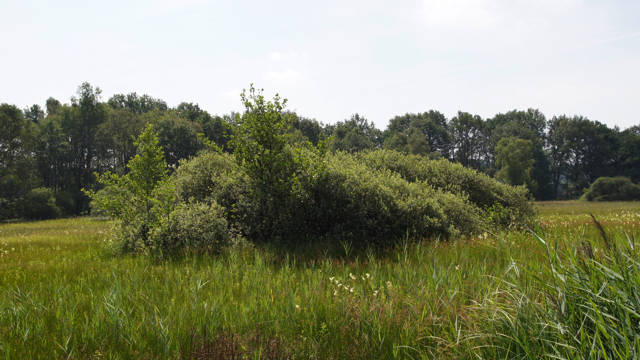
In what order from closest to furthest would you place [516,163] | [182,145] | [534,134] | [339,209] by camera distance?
[339,209]
[182,145]
[516,163]
[534,134]

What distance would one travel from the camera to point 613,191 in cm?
5478

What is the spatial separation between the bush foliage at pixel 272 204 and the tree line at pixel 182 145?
1094 millimetres

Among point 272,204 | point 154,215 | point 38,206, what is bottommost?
point 38,206

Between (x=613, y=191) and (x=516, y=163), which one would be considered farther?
(x=516, y=163)

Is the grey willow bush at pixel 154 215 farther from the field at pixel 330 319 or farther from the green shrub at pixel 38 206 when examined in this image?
the green shrub at pixel 38 206

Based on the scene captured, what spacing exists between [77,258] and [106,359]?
762 centimetres

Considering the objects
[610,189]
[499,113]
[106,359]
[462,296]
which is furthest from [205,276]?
[499,113]

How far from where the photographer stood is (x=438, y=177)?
48.0 feet

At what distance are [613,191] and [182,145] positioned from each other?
7180cm

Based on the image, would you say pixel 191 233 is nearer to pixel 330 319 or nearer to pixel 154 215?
pixel 154 215

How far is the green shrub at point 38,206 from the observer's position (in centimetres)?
3872

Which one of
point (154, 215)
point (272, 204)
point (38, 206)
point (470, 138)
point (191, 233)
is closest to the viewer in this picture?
point (191, 233)

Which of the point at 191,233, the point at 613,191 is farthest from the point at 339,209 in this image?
the point at 613,191

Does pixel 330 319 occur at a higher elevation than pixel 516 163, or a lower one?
lower
